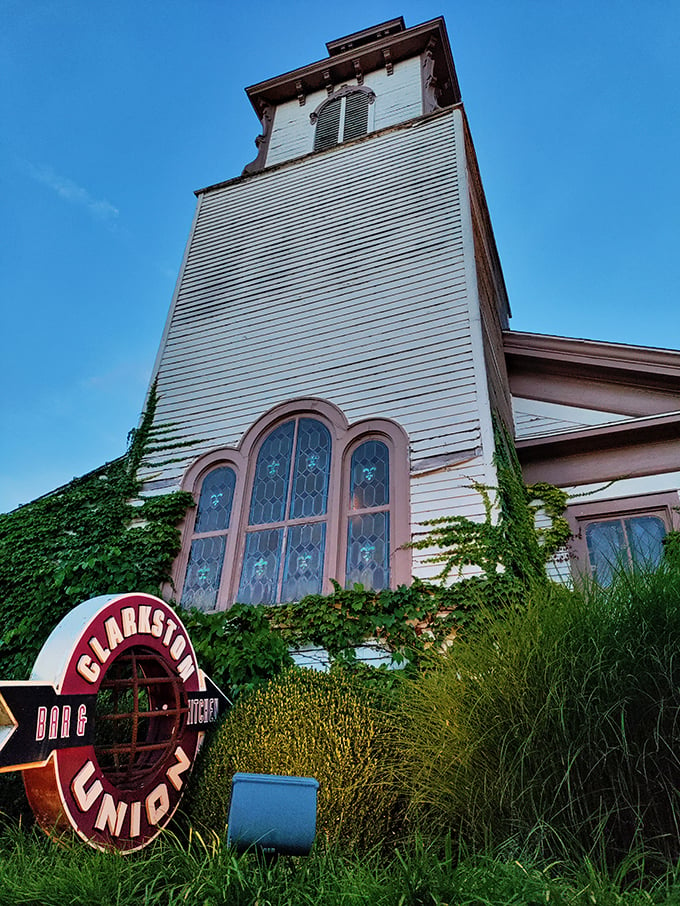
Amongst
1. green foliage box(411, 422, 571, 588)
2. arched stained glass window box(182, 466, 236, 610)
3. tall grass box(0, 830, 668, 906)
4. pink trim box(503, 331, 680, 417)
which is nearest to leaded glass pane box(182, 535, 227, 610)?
arched stained glass window box(182, 466, 236, 610)

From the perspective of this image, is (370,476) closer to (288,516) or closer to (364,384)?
(288,516)

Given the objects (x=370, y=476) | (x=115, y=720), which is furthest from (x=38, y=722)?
(x=370, y=476)

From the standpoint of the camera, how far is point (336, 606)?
20.8 feet

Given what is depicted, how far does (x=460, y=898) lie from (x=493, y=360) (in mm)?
6825

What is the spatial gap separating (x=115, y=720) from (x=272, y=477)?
3939 millimetres

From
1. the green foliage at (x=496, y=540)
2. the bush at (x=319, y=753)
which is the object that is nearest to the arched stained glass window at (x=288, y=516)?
the green foliage at (x=496, y=540)

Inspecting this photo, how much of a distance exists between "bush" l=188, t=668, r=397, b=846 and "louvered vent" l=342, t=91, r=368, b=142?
30.2 ft

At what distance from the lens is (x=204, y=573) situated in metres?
7.32

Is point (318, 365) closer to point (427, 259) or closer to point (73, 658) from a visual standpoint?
point (427, 259)

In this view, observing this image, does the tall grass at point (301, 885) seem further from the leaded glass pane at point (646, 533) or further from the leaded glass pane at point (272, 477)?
the leaded glass pane at point (646, 533)

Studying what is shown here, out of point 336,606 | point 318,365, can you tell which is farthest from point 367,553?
point 318,365

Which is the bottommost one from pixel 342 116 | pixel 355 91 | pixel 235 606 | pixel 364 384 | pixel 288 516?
pixel 235 606

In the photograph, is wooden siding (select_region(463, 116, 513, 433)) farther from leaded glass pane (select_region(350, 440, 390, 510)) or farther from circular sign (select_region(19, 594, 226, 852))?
circular sign (select_region(19, 594, 226, 852))

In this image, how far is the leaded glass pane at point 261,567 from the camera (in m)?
6.93
